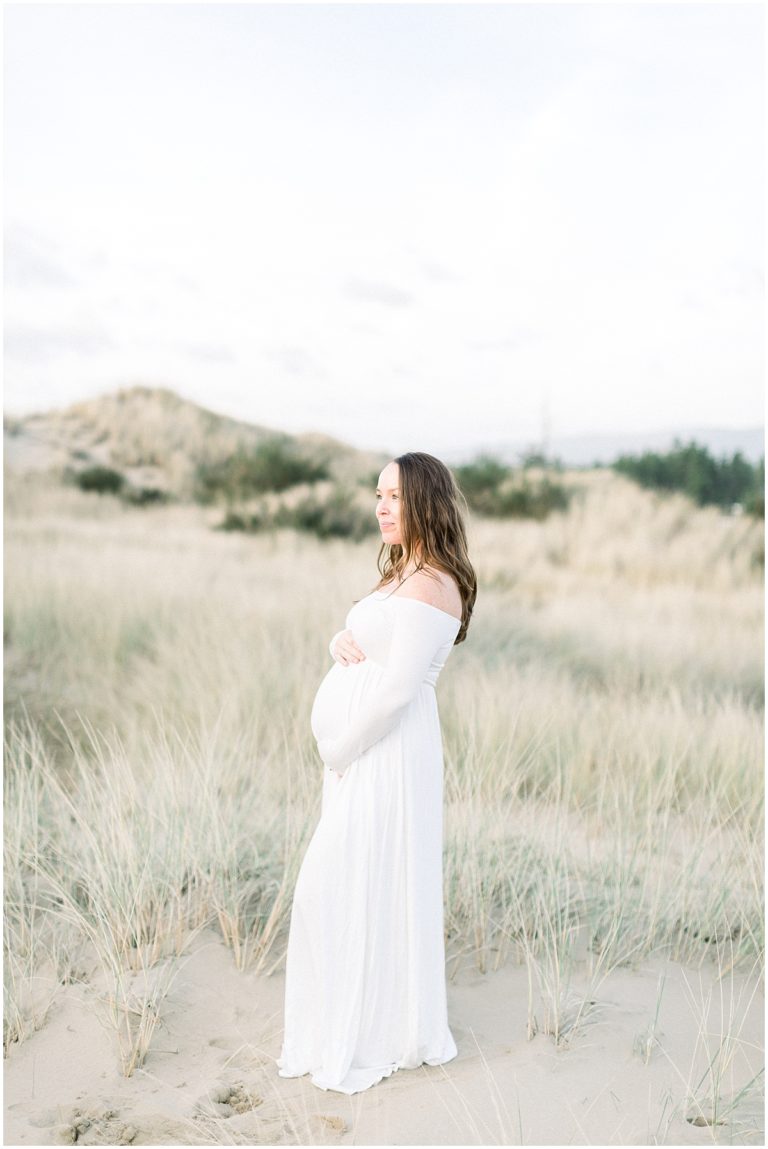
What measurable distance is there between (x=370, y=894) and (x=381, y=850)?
0.15m

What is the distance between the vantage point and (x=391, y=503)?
3393 mm

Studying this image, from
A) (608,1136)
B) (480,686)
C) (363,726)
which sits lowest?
(608,1136)

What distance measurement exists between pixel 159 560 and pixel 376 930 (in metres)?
9.97

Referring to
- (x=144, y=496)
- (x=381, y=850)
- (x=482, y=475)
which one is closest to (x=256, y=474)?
(x=144, y=496)

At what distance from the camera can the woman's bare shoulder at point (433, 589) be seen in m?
3.23

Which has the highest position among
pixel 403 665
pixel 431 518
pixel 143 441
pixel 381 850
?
pixel 143 441

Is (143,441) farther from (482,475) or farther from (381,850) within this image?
(381,850)

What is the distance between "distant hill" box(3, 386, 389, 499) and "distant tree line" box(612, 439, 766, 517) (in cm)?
559

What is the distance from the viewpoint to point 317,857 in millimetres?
3416

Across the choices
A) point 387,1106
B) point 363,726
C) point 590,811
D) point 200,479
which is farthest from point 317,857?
point 200,479

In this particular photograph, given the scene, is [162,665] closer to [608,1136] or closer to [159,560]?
[159,560]

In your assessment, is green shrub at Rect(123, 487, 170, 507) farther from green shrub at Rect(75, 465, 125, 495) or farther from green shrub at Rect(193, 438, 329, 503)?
green shrub at Rect(193, 438, 329, 503)

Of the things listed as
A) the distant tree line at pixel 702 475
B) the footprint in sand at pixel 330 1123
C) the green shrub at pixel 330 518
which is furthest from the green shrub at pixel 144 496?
the footprint in sand at pixel 330 1123

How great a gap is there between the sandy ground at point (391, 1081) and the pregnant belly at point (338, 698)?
3.74ft
